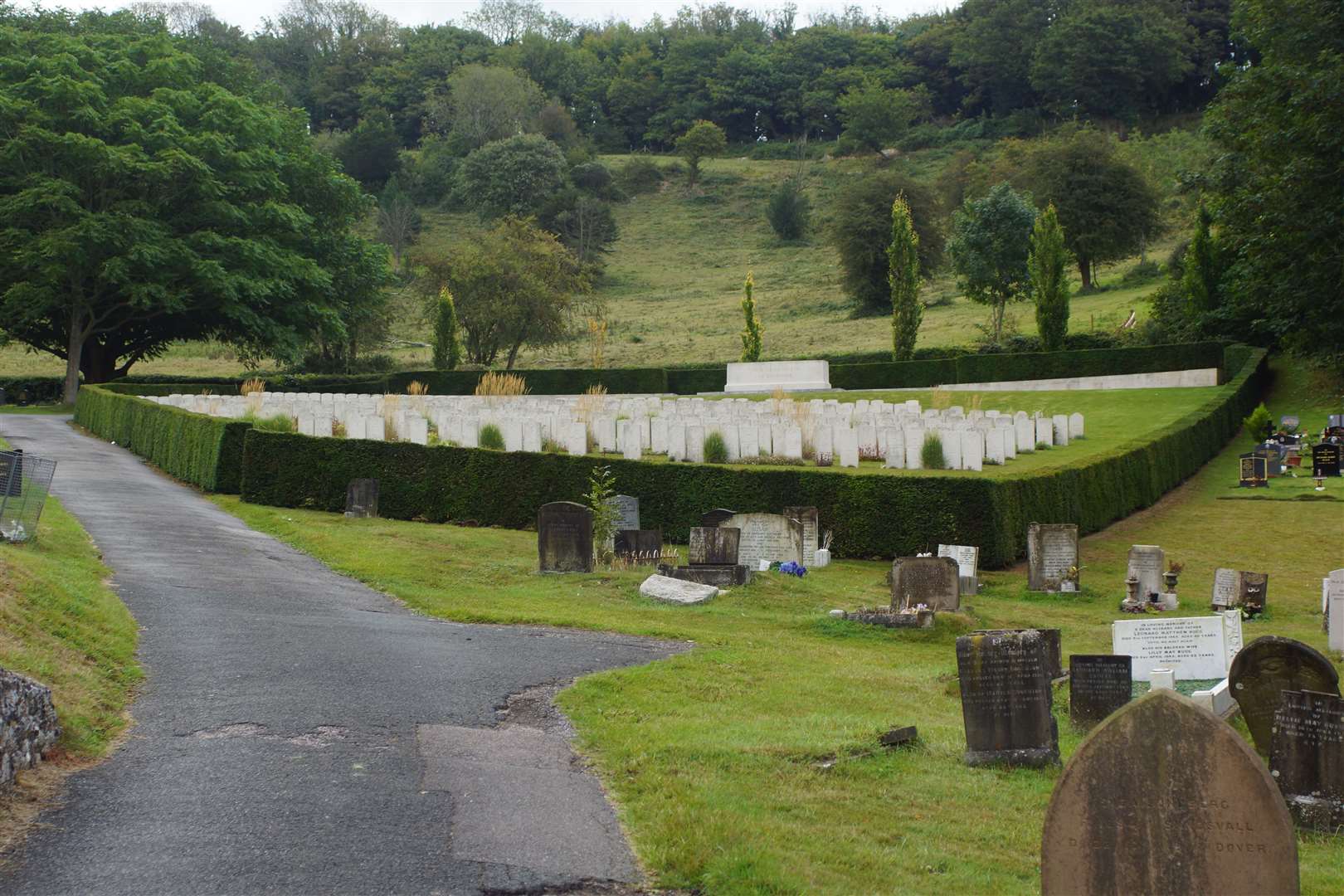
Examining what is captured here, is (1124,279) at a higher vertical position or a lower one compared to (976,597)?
higher

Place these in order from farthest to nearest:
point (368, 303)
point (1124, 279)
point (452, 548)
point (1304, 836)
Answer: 1. point (1124, 279)
2. point (368, 303)
3. point (452, 548)
4. point (1304, 836)

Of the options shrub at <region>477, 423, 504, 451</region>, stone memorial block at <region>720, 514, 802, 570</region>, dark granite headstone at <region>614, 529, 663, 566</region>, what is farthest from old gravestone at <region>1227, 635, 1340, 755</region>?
shrub at <region>477, 423, 504, 451</region>

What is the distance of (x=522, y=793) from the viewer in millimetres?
7223

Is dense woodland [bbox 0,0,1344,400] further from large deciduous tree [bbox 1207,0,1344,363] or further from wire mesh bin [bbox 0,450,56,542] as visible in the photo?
wire mesh bin [bbox 0,450,56,542]

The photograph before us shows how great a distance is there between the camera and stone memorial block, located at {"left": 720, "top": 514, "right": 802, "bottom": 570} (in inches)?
740

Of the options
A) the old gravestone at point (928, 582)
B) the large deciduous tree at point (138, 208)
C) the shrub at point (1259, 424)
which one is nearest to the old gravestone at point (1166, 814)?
the old gravestone at point (928, 582)

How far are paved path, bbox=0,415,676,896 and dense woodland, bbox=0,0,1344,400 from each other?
27038 mm

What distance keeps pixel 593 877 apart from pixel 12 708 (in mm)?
3267

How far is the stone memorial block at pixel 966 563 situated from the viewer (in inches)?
705

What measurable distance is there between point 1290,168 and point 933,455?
1245 centimetres

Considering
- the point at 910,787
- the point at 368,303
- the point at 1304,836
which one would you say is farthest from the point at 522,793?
the point at 368,303

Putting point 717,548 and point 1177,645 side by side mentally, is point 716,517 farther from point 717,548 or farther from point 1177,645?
point 1177,645

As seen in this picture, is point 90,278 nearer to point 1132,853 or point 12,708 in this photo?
point 12,708

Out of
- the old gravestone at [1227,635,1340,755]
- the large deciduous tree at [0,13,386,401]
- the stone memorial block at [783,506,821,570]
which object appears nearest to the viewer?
the old gravestone at [1227,635,1340,755]
